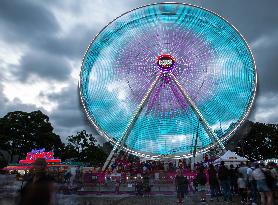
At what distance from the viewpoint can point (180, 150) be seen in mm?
41375

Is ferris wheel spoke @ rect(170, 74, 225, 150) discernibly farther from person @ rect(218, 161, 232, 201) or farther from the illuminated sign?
the illuminated sign

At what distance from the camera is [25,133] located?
3022 inches

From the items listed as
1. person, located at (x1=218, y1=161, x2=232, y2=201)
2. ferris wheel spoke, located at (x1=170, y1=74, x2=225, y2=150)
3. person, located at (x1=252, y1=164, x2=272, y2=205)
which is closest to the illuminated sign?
ferris wheel spoke, located at (x1=170, y1=74, x2=225, y2=150)

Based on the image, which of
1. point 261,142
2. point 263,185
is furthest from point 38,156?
point 261,142

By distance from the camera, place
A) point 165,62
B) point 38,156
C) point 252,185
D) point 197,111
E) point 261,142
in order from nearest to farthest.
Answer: point 252,185 → point 165,62 → point 197,111 → point 38,156 → point 261,142

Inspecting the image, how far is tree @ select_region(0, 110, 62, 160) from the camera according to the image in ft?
246

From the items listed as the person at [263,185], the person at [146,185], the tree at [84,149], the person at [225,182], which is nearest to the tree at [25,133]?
the tree at [84,149]

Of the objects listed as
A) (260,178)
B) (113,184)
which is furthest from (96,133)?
A: (260,178)

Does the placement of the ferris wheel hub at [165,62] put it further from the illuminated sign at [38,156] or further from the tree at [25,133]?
the tree at [25,133]

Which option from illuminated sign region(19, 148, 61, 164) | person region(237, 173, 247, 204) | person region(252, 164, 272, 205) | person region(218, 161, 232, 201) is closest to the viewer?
person region(252, 164, 272, 205)

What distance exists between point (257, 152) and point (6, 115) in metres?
56.9

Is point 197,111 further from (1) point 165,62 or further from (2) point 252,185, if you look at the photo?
(2) point 252,185

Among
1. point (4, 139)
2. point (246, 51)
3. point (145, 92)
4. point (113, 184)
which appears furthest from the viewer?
point (4, 139)

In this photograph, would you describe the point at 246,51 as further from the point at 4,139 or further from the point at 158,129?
the point at 4,139
